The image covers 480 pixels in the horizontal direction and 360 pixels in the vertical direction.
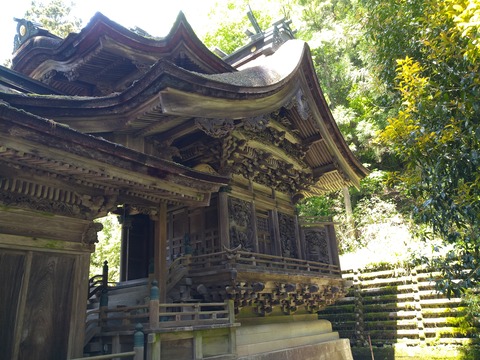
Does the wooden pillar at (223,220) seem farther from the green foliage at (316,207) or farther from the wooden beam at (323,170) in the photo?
the green foliage at (316,207)

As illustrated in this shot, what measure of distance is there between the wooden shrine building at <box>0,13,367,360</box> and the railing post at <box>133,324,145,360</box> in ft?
0.82

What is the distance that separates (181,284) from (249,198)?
318 centimetres

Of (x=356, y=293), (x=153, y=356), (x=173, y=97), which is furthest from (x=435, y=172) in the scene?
(x=356, y=293)

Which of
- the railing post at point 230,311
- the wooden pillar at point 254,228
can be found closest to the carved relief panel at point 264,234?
the wooden pillar at point 254,228

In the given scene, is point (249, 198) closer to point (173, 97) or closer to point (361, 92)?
point (173, 97)

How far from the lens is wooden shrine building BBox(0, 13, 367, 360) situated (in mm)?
5344

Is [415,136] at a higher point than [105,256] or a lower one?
lower

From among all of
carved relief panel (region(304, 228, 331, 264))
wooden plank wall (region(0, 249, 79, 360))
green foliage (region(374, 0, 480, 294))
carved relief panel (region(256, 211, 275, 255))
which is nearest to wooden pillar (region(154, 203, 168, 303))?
wooden plank wall (region(0, 249, 79, 360))

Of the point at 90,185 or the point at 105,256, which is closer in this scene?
the point at 90,185

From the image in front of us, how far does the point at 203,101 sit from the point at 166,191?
1848 millimetres

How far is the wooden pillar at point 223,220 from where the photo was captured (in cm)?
862

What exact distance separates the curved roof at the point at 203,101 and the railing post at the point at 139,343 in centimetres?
352

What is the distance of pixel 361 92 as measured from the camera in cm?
2178

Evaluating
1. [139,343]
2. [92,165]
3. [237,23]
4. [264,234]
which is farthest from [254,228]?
[237,23]
